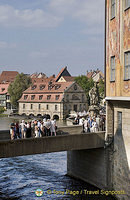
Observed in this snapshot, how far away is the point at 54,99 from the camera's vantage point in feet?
247

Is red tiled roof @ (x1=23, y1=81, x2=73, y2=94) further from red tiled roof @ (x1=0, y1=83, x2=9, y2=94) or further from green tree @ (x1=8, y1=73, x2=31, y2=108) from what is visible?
red tiled roof @ (x1=0, y1=83, x2=9, y2=94)

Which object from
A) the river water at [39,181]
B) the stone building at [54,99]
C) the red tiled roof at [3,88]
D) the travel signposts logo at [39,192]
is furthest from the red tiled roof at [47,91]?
the travel signposts logo at [39,192]

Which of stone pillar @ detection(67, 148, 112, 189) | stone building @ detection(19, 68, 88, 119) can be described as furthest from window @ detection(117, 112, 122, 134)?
stone building @ detection(19, 68, 88, 119)

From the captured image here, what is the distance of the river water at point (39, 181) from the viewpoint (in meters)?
19.9

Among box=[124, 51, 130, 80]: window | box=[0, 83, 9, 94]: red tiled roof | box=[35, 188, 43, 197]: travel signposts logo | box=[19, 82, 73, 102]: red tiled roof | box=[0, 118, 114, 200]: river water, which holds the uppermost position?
box=[0, 83, 9, 94]: red tiled roof

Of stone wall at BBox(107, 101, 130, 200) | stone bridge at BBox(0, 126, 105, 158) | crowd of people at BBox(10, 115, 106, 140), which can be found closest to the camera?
stone bridge at BBox(0, 126, 105, 158)

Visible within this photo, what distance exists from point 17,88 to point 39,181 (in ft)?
213

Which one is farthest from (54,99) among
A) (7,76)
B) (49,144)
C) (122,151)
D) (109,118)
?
(122,151)

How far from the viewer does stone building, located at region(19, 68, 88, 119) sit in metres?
74.4

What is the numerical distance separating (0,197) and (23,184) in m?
2.99

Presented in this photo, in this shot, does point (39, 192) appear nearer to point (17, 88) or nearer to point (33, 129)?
point (33, 129)

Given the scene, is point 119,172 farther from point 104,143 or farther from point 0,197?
point 0,197

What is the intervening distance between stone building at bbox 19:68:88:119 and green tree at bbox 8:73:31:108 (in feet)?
19.3

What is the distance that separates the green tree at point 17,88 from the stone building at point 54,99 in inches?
232
